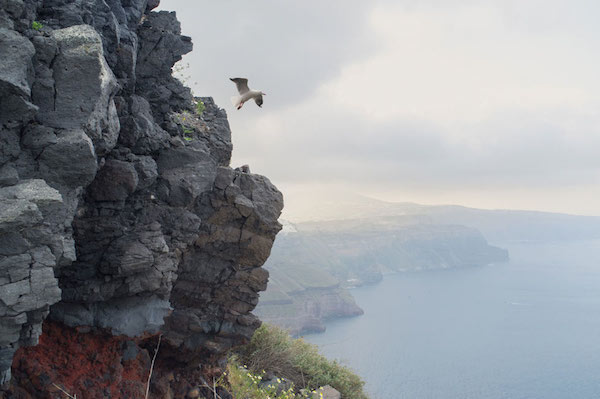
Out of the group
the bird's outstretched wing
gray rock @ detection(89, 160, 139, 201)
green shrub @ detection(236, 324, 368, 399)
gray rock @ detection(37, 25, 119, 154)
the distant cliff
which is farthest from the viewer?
the distant cliff

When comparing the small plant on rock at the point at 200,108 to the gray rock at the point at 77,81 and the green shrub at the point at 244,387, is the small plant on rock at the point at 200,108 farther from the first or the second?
the green shrub at the point at 244,387

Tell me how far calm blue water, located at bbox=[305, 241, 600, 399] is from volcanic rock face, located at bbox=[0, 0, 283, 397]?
23.6 metres

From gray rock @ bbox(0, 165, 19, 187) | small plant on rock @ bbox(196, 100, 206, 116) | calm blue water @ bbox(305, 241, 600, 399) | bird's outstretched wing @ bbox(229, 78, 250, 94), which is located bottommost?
calm blue water @ bbox(305, 241, 600, 399)

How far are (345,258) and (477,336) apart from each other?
39.2m

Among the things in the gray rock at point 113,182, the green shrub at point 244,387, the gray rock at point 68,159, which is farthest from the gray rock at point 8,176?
the green shrub at point 244,387

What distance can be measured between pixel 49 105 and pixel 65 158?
659 mm

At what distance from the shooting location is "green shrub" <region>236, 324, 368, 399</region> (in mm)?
13617

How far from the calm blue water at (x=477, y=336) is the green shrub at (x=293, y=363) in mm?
14801

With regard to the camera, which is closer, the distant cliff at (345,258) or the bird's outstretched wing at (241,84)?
the bird's outstretched wing at (241,84)

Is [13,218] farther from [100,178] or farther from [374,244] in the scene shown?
[374,244]

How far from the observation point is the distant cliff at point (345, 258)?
186ft

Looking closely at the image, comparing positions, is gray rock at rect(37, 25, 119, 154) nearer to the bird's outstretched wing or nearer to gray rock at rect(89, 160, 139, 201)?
gray rock at rect(89, 160, 139, 201)

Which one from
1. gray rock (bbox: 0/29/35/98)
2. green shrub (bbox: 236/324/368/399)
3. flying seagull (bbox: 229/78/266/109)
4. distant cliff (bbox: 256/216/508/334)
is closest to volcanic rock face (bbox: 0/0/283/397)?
gray rock (bbox: 0/29/35/98)

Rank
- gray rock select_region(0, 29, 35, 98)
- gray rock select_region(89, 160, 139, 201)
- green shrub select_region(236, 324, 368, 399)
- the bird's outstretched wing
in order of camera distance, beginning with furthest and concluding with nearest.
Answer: green shrub select_region(236, 324, 368, 399) → the bird's outstretched wing → gray rock select_region(89, 160, 139, 201) → gray rock select_region(0, 29, 35, 98)
